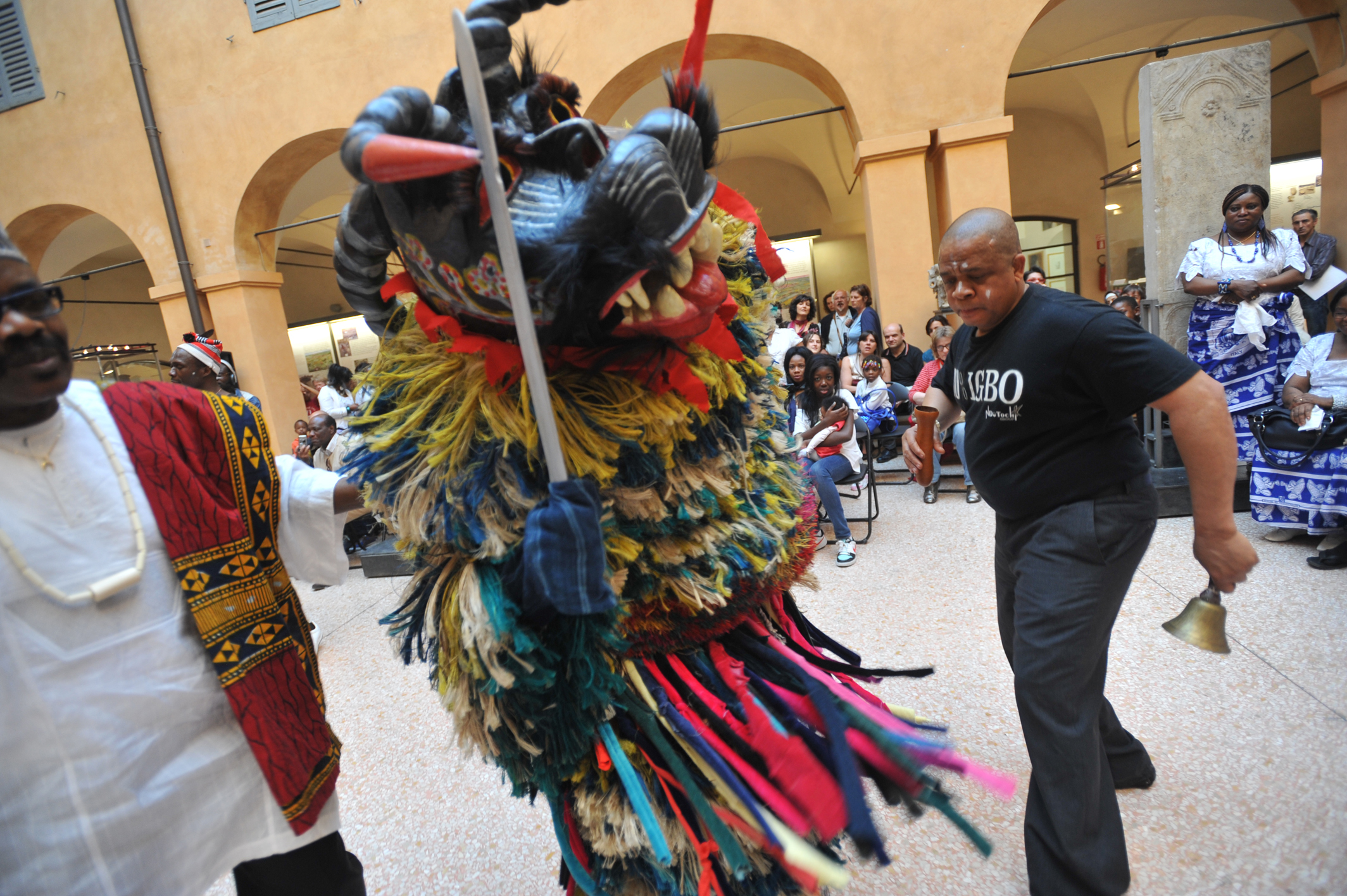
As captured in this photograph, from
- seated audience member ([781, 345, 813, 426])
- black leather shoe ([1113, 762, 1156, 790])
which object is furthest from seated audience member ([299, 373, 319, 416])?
black leather shoe ([1113, 762, 1156, 790])

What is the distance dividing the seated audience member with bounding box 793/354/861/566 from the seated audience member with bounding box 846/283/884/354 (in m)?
1.70

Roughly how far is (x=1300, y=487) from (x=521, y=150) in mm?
4273

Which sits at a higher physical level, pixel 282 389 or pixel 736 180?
pixel 736 180

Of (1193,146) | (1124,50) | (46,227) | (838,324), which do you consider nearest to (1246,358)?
(1193,146)

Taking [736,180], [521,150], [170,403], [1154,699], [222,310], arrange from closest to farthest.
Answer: [521,150] < [170,403] < [1154,699] < [222,310] < [736,180]

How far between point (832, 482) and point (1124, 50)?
9.73 m

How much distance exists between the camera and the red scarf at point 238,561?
45.6 inches

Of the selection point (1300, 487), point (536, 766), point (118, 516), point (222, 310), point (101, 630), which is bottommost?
point (1300, 487)

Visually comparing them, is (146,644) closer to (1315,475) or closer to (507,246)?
(507,246)

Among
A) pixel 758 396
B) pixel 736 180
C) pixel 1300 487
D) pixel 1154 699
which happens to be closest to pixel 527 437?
pixel 758 396

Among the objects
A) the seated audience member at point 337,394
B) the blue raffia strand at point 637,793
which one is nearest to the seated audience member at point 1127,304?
the blue raffia strand at point 637,793

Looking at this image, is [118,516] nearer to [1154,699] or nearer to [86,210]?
[1154,699]

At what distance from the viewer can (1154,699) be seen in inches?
93.0

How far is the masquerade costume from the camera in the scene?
34.7 inches
